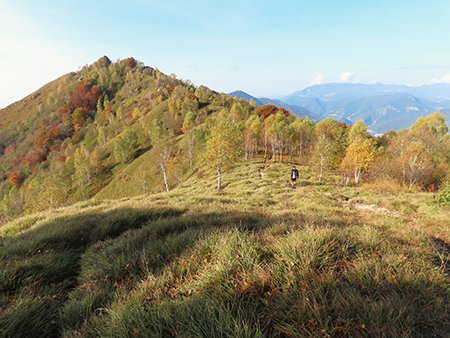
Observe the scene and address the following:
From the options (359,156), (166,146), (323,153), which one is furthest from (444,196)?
(166,146)

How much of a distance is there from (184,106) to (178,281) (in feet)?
343

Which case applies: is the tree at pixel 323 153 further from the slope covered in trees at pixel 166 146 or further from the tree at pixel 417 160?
the tree at pixel 417 160

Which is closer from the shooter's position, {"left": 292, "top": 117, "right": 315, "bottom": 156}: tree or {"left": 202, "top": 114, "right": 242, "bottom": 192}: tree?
{"left": 202, "top": 114, "right": 242, "bottom": 192}: tree

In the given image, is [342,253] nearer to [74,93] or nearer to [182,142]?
[182,142]

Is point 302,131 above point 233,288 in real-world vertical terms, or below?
above

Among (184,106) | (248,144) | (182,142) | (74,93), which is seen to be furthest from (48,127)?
(248,144)

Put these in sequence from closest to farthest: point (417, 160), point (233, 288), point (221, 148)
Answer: point (233, 288) < point (221, 148) < point (417, 160)

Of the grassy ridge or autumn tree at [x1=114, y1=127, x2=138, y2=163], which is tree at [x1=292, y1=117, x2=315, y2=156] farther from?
autumn tree at [x1=114, y1=127, x2=138, y2=163]

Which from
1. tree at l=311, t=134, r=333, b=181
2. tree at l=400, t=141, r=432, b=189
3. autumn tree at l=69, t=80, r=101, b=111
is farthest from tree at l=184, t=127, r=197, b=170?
autumn tree at l=69, t=80, r=101, b=111

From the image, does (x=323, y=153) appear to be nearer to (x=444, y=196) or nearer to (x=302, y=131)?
(x=302, y=131)

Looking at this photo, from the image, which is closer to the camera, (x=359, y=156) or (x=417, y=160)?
(x=359, y=156)

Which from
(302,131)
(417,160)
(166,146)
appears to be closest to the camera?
(417,160)

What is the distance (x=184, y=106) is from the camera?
328 feet

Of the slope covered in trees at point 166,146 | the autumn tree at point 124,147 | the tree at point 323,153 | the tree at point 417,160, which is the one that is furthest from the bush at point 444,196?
the autumn tree at point 124,147
